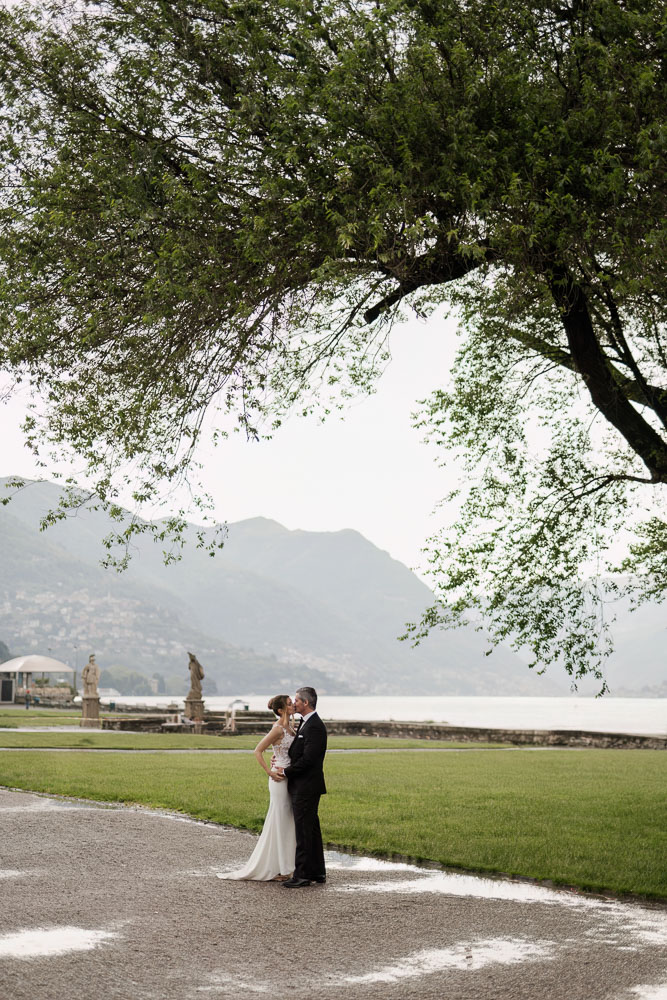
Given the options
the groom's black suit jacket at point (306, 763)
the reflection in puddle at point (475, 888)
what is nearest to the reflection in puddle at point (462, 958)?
the reflection in puddle at point (475, 888)

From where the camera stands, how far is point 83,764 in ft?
72.2

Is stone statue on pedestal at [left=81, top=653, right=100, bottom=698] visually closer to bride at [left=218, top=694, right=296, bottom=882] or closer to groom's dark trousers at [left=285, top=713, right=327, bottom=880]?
bride at [left=218, top=694, right=296, bottom=882]

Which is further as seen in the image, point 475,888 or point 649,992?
point 475,888

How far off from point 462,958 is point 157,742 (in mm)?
25742

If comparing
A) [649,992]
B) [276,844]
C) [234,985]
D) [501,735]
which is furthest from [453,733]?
[234,985]

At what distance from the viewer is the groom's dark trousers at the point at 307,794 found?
9516 millimetres

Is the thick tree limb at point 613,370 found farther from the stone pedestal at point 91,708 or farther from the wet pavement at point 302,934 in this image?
the stone pedestal at point 91,708

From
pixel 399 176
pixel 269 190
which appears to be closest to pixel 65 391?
pixel 269 190

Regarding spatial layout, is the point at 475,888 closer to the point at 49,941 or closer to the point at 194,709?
the point at 49,941

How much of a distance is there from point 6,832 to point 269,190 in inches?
315

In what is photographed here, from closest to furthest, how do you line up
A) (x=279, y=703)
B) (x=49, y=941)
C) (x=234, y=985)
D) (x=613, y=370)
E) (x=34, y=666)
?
(x=234, y=985) < (x=49, y=941) < (x=279, y=703) < (x=613, y=370) < (x=34, y=666)

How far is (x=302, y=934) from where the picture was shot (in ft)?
24.8

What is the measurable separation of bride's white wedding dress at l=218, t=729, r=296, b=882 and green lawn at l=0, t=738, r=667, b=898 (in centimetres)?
225

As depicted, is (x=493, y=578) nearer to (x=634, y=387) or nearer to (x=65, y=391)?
(x=634, y=387)
